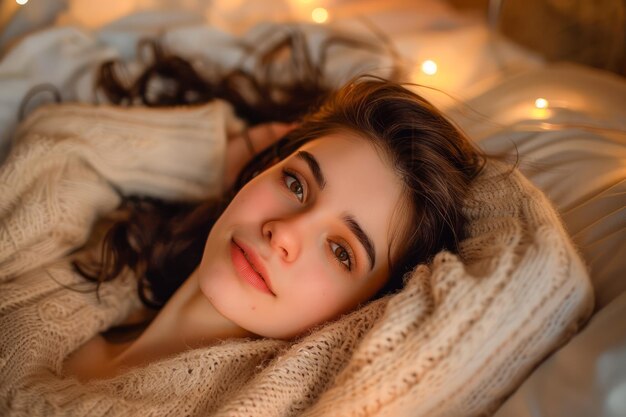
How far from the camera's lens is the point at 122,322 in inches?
49.9

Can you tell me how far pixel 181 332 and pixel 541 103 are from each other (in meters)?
0.96

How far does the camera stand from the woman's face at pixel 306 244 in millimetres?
966

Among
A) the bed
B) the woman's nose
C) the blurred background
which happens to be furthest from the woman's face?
the blurred background

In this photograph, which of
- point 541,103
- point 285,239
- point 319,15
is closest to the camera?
point 285,239

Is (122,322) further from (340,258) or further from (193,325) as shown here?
(340,258)

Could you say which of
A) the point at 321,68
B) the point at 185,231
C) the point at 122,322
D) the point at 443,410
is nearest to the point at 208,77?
the point at 321,68

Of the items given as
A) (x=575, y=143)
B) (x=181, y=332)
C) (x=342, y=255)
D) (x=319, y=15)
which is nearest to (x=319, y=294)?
(x=342, y=255)

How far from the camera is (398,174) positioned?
1051 millimetres

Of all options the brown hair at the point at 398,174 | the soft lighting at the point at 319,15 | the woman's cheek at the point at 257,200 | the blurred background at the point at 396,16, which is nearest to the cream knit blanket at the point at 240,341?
the brown hair at the point at 398,174

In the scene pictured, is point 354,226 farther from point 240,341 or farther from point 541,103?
point 541,103

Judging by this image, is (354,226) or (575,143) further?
(575,143)

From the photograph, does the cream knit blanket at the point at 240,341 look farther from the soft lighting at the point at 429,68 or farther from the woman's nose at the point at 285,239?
the soft lighting at the point at 429,68

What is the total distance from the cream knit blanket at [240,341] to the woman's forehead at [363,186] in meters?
0.13

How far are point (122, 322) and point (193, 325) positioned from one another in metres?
0.25
